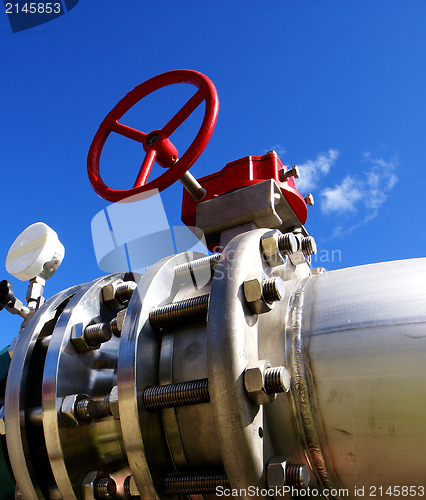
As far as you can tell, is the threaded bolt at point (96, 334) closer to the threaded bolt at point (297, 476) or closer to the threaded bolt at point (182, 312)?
the threaded bolt at point (182, 312)

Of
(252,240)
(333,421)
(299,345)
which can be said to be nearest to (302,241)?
(252,240)

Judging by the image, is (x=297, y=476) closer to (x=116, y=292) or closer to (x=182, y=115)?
(x=116, y=292)

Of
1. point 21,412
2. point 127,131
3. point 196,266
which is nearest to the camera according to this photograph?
point 21,412

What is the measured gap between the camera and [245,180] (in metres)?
1.65

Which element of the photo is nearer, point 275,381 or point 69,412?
point 275,381

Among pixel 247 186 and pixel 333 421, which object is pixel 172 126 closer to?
pixel 247 186

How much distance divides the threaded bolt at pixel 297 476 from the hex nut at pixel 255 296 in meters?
0.26

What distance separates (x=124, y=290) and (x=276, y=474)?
0.55 meters

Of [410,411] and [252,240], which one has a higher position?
[252,240]

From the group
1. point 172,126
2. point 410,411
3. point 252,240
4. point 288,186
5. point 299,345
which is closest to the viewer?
point 410,411

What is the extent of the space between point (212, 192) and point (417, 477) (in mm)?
1201

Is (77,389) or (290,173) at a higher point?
(290,173)

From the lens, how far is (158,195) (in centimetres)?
135

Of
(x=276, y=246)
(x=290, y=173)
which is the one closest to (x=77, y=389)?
(x=276, y=246)
